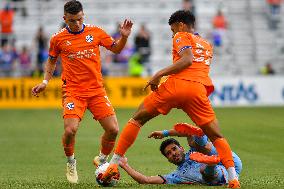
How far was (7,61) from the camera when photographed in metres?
32.0

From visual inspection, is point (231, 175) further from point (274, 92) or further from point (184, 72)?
point (274, 92)

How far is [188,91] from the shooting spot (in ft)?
34.9

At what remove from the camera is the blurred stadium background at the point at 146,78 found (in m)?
16.4

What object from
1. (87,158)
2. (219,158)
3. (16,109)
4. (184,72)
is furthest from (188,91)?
(16,109)

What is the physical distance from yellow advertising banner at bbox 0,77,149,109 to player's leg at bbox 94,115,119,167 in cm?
1792

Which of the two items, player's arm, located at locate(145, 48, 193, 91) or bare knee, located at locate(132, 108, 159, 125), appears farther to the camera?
bare knee, located at locate(132, 108, 159, 125)

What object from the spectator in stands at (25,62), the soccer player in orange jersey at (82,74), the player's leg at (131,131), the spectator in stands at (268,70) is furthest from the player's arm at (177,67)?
the spectator in stands at (268,70)

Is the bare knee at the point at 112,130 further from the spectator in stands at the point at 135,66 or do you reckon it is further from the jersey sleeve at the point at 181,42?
the spectator in stands at the point at 135,66

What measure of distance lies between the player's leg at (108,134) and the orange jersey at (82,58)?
1.42 ft

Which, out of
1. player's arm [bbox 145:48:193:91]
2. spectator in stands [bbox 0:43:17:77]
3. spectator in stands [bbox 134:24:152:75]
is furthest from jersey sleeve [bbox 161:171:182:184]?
spectator in stands [bbox 0:43:17:77]

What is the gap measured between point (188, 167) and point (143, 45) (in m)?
21.6

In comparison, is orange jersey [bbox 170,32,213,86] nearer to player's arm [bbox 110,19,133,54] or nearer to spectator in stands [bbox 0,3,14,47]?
player's arm [bbox 110,19,133,54]

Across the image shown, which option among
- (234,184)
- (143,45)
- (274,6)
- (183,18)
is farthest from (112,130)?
(274,6)

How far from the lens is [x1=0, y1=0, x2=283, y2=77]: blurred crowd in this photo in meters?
31.7
